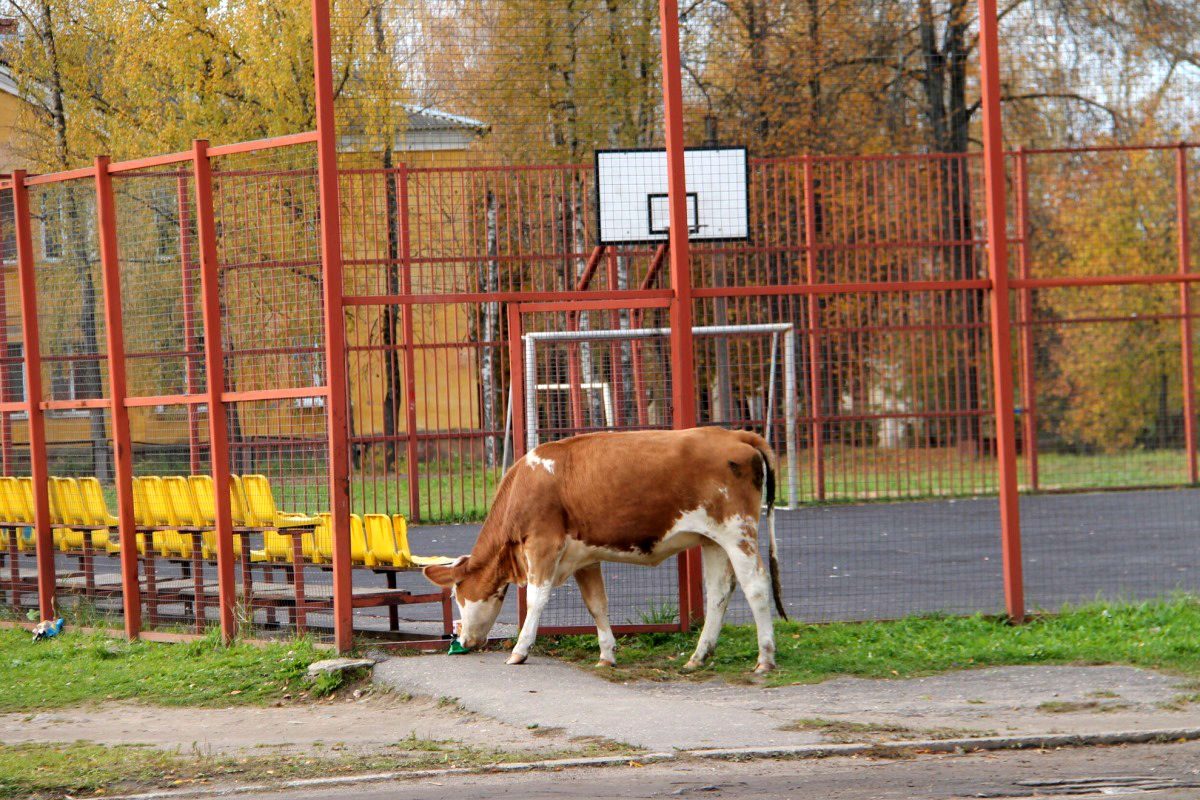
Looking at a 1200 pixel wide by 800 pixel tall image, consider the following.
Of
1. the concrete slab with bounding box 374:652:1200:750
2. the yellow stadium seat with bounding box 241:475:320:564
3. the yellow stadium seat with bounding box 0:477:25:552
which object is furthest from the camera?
the yellow stadium seat with bounding box 0:477:25:552

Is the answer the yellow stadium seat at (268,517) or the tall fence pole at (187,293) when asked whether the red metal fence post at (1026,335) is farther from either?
the tall fence pole at (187,293)

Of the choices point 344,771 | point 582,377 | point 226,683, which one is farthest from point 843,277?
point 344,771

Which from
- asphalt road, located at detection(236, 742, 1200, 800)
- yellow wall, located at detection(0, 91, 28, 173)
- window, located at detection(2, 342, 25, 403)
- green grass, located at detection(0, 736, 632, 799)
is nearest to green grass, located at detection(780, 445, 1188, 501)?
window, located at detection(2, 342, 25, 403)

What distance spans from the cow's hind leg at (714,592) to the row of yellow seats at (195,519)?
2.10 meters

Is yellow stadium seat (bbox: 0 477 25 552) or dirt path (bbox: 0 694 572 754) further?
yellow stadium seat (bbox: 0 477 25 552)

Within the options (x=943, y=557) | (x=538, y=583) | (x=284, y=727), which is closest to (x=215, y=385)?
(x=538, y=583)

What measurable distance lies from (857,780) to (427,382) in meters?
12.3

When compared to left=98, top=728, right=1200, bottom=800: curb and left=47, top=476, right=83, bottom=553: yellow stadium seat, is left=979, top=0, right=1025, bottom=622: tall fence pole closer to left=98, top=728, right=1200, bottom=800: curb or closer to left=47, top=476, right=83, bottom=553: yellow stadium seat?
left=98, top=728, right=1200, bottom=800: curb

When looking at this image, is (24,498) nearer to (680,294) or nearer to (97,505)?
(97,505)

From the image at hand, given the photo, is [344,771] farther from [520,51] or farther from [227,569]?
[520,51]

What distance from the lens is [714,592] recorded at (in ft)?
32.4

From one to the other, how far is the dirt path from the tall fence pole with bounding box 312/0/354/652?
1004 mm

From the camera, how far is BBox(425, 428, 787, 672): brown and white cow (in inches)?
380

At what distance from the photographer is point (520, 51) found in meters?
19.6
